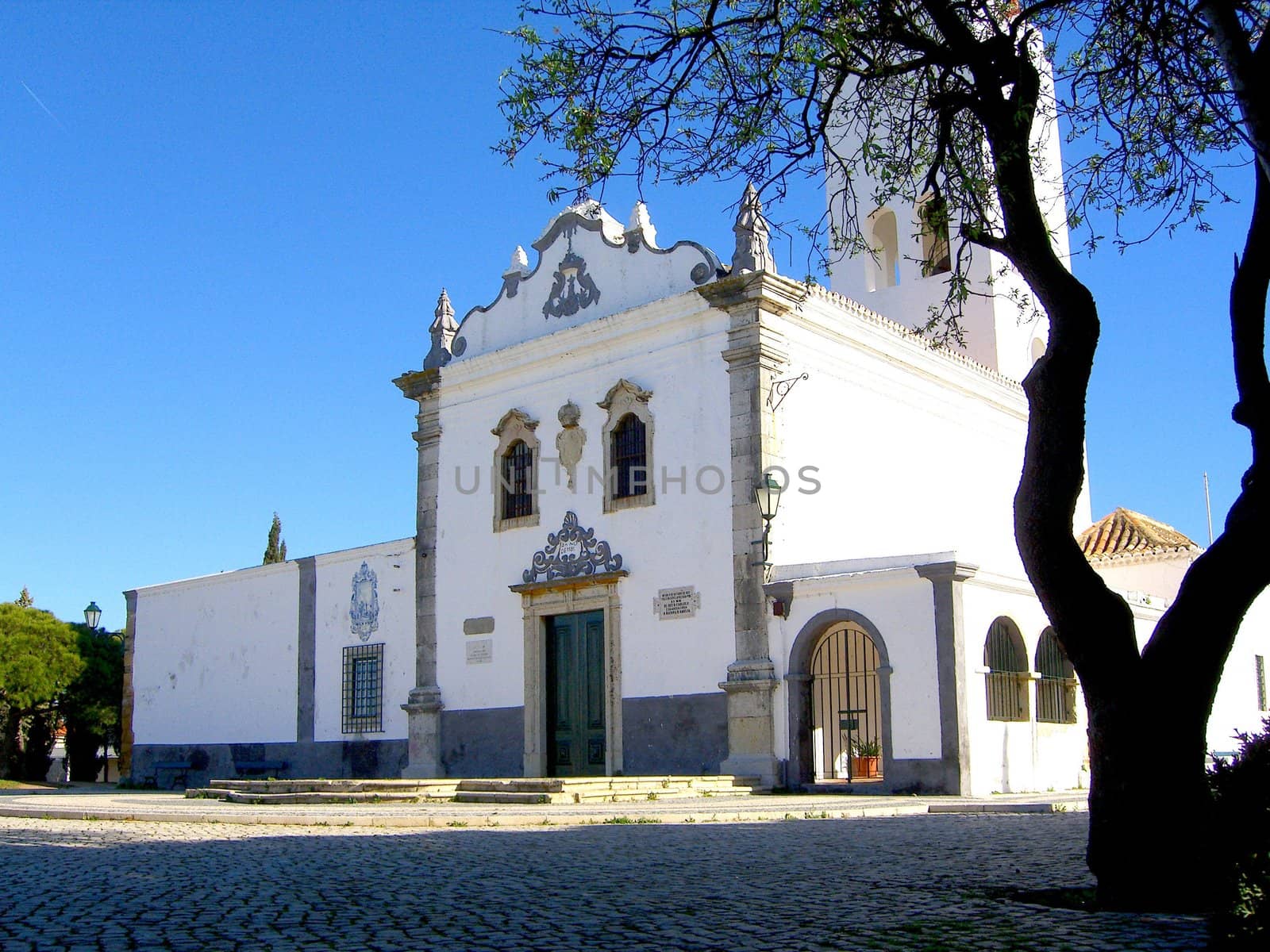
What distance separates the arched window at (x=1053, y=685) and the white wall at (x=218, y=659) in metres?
12.4

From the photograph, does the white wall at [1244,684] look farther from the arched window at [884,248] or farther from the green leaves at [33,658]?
the green leaves at [33,658]

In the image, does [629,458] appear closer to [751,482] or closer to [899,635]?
[751,482]

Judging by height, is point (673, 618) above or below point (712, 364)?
below

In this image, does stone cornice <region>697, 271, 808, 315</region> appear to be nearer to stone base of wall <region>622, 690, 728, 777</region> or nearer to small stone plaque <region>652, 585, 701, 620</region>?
small stone plaque <region>652, 585, 701, 620</region>

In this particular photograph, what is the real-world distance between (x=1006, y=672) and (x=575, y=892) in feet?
35.6

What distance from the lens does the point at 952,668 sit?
15414 mm

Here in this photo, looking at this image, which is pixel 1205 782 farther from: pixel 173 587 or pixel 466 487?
pixel 173 587

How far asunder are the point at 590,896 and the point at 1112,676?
2716 millimetres

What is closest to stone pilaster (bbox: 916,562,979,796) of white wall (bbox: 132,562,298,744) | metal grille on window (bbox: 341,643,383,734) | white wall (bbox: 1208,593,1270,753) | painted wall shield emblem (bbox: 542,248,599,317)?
painted wall shield emblem (bbox: 542,248,599,317)

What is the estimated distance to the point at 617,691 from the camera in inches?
720

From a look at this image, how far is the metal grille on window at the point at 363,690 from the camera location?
21812 mm

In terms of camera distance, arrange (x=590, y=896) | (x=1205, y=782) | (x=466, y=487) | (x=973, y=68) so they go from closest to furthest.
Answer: (x=1205, y=782)
(x=590, y=896)
(x=973, y=68)
(x=466, y=487)

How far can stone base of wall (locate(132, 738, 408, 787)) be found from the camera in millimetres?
21516

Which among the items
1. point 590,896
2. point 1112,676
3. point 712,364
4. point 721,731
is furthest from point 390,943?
point 712,364
